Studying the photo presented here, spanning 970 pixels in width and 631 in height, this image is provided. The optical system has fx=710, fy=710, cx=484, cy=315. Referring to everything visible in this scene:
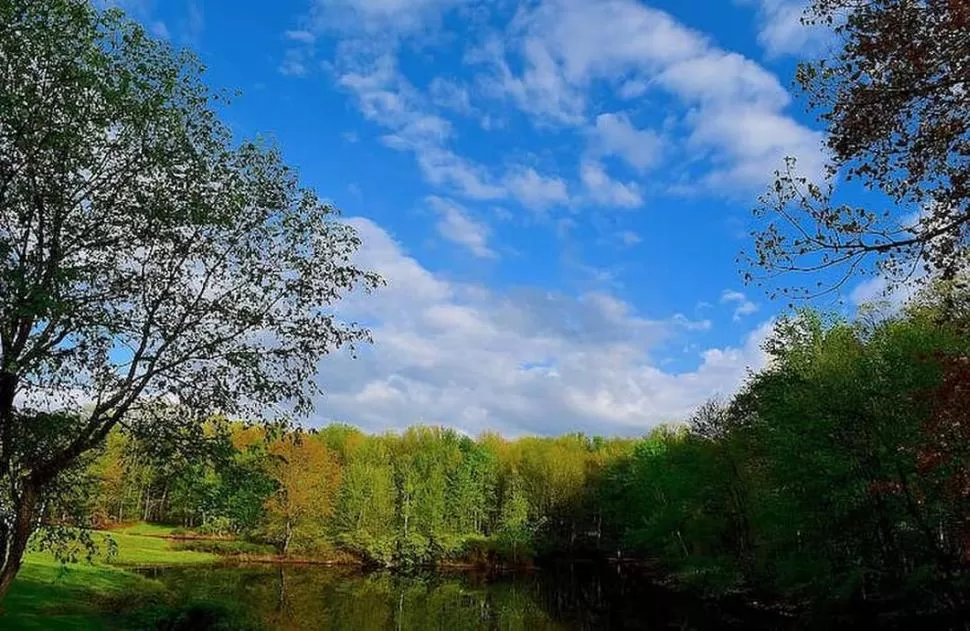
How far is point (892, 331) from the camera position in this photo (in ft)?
118

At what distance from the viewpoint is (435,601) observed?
51.5 metres

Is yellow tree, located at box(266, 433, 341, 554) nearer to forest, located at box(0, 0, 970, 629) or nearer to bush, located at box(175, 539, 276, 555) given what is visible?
bush, located at box(175, 539, 276, 555)

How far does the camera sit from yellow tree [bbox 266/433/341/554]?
75.1 meters

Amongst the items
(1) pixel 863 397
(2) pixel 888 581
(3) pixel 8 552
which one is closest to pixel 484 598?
(2) pixel 888 581

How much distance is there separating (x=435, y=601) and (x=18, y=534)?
41832 millimetres

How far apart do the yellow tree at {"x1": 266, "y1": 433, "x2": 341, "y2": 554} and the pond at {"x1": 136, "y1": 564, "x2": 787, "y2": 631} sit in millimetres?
6663

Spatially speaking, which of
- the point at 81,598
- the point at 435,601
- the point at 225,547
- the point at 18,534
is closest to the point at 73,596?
the point at 81,598

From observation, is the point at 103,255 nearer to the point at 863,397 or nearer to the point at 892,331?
the point at 863,397

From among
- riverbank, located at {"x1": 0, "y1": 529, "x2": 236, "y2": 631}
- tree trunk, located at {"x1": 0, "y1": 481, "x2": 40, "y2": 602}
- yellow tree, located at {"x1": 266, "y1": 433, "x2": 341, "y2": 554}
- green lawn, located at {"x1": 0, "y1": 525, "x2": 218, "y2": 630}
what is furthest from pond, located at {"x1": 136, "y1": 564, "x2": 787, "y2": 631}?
tree trunk, located at {"x1": 0, "y1": 481, "x2": 40, "y2": 602}

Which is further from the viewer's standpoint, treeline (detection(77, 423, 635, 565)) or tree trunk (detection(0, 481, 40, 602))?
treeline (detection(77, 423, 635, 565))

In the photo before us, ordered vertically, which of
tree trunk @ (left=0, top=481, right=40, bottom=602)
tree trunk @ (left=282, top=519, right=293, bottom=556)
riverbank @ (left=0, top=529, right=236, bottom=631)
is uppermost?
tree trunk @ (left=0, top=481, right=40, bottom=602)

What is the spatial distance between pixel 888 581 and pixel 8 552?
1492 inches

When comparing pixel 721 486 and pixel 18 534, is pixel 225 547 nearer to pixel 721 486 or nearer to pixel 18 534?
pixel 721 486

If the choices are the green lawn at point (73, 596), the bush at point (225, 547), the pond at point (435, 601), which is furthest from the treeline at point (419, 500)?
the green lawn at point (73, 596)
